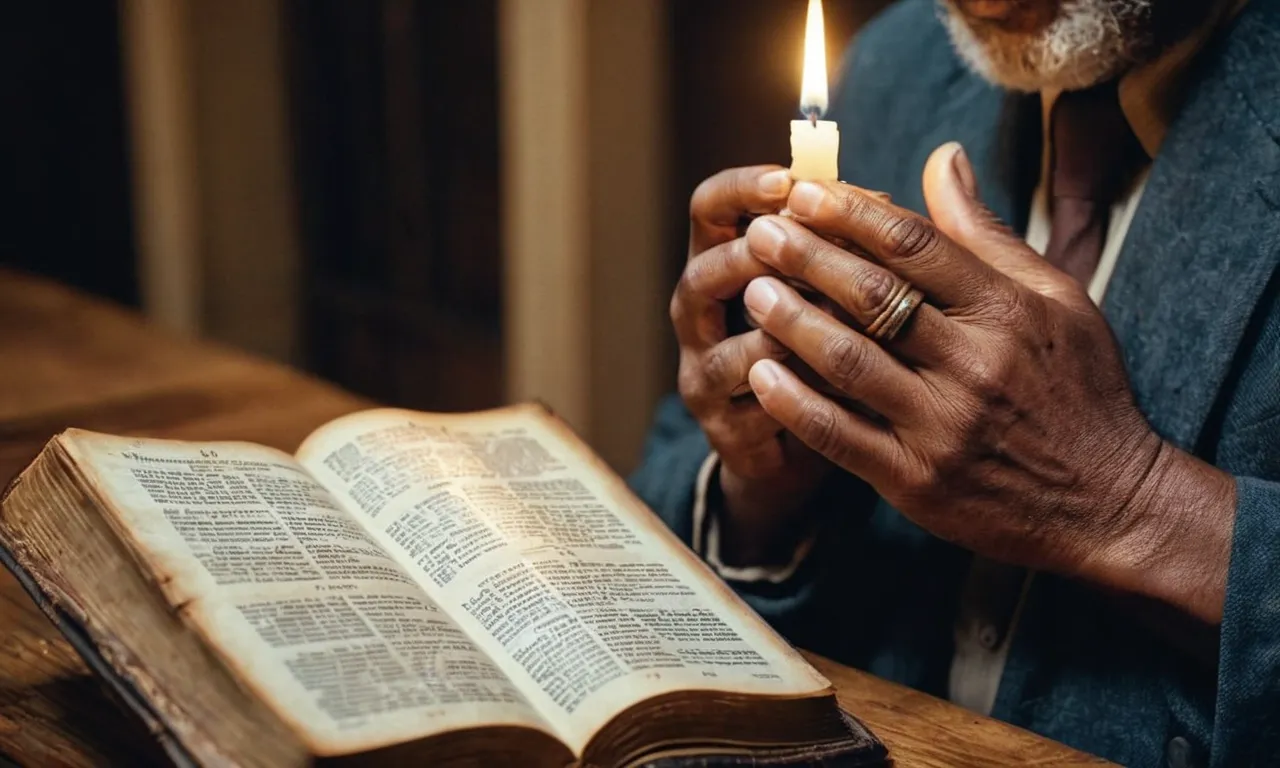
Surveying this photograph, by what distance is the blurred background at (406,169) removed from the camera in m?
2.44

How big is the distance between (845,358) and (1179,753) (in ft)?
1.33

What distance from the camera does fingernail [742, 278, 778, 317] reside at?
940mm

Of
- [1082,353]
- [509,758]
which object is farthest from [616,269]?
[509,758]

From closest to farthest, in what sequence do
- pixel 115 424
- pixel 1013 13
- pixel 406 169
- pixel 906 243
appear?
pixel 906 243 → pixel 1013 13 → pixel 115 424 → pixel 406 169

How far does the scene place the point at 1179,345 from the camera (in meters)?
1.06

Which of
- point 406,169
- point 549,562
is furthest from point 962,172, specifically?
point 406,169

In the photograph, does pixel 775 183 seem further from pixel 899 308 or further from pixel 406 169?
pixel 406 169

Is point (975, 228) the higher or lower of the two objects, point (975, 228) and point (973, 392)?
the higher

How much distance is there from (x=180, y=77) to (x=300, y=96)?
0.31 metres

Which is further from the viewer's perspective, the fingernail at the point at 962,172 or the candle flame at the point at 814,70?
the fingernail at the point at 962,172

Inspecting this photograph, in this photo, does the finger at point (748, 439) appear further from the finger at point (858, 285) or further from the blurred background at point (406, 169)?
the blurred background at point (406, 169)

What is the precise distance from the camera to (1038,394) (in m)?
0.92

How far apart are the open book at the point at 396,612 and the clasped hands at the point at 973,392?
0.52 feet

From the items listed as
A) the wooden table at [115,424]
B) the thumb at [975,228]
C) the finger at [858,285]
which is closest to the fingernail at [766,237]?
the finger at [858,285]
